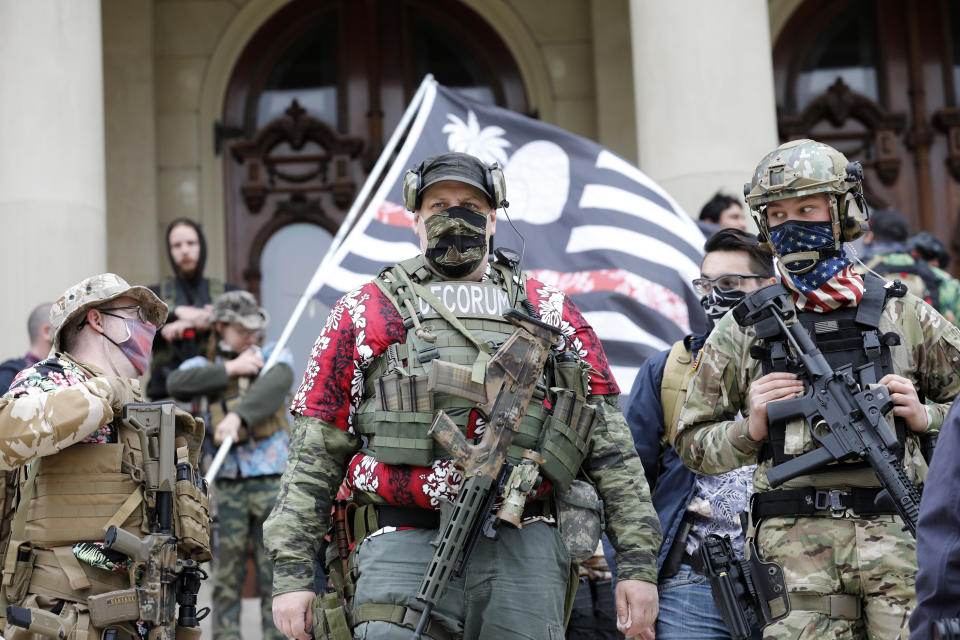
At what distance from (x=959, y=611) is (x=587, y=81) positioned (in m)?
8.90

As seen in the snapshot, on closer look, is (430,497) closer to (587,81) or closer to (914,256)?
(914,256)

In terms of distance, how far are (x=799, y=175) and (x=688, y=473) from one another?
1237mm

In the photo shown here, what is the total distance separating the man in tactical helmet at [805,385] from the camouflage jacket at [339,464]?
313mm

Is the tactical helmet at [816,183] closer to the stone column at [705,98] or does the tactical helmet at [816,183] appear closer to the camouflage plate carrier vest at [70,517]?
→ the camouflage plate carrier vest at [70,517]

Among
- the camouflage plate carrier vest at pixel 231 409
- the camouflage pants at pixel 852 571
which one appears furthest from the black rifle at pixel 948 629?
the camouflage plate carrier vest at pixel 231 409

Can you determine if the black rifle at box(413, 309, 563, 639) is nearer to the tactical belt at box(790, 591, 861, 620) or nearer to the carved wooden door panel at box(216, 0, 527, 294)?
the tactical belt at box(790, 591, 861, 620)

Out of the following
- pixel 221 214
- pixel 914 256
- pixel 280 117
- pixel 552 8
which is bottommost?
pixel 914 256

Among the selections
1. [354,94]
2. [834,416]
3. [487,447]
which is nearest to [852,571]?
[834,416]

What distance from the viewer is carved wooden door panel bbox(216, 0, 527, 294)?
426 inches

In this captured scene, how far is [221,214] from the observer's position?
10.8 m

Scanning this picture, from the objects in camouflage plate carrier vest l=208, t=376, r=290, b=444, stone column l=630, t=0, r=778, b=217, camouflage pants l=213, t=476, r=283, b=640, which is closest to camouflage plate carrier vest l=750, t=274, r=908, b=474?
camouflage pants l=213, t=476, r=283, b=640

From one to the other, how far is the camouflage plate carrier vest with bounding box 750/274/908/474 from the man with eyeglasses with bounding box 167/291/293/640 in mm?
3441

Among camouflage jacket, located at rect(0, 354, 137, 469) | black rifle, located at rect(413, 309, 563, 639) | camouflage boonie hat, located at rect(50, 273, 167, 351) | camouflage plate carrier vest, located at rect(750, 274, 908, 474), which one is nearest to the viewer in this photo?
black rifle, located at rect(413, 309, 563, 639)

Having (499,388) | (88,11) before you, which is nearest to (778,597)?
(499,388)
